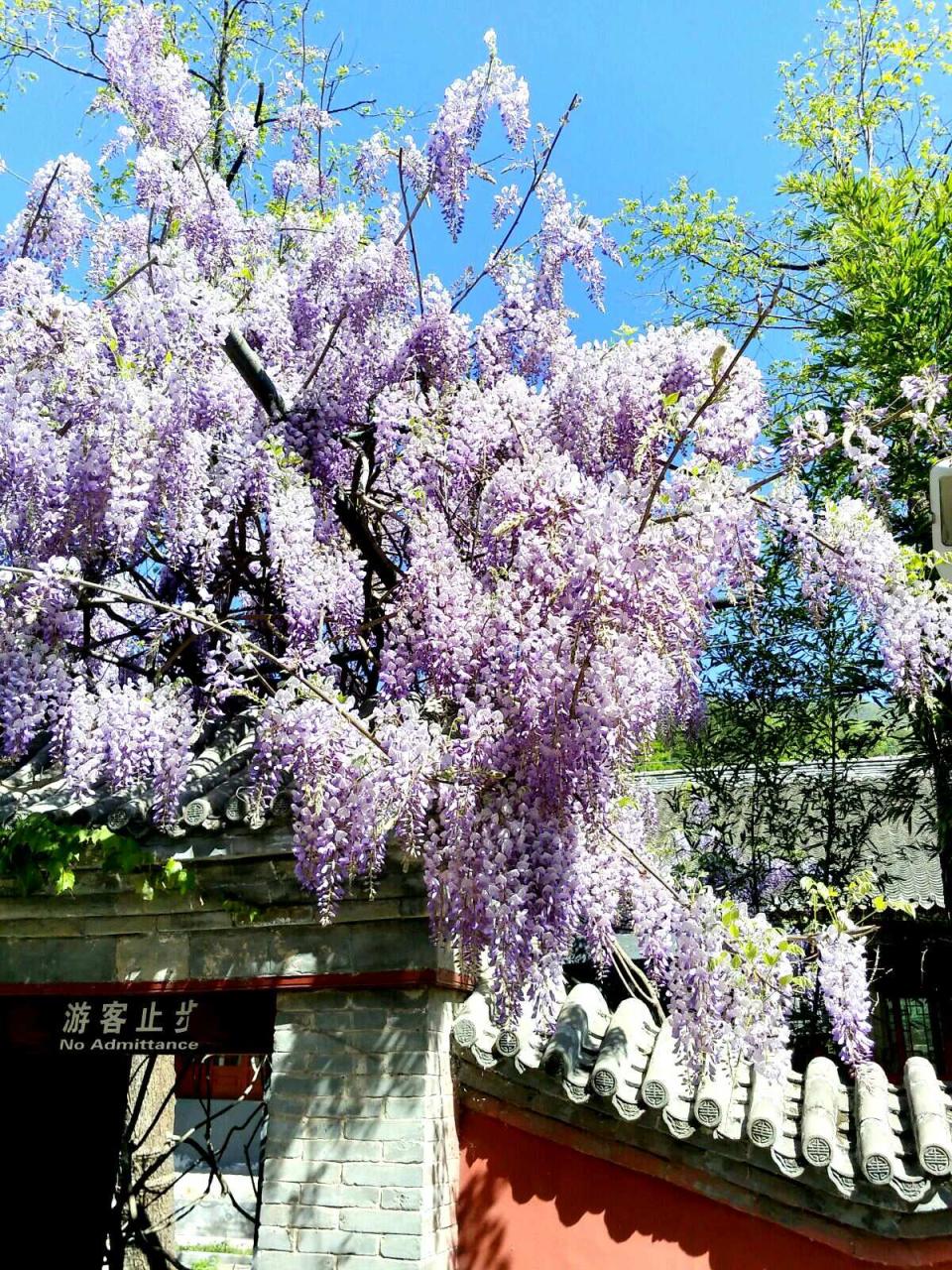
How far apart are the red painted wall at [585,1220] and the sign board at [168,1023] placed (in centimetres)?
100

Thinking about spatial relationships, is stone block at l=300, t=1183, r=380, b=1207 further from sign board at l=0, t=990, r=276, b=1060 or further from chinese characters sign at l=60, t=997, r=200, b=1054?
chinese characters sign at l=60, t=997, r=200, b=1054

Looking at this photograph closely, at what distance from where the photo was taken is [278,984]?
397cm

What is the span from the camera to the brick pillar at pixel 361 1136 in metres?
3.63

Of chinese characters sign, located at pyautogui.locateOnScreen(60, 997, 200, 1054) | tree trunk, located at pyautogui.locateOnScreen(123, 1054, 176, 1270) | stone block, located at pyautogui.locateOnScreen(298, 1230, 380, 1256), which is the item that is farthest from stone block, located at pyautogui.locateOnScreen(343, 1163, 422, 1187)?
tree trunk, located at pyautogui.locateOnScreen(123, 1054, 176, 1270)

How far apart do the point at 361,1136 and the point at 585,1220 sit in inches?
34.7

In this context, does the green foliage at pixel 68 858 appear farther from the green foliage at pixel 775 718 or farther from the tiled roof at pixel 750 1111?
the green foliage at pixel 775 718

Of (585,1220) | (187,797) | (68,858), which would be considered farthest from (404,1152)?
(68,858)

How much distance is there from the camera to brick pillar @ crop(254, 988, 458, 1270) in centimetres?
363

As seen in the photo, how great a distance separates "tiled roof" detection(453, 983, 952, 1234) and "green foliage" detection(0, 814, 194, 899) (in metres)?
1.28

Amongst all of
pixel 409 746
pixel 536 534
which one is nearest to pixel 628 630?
pixel 536 534

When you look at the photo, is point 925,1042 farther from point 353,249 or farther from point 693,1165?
point 353,249

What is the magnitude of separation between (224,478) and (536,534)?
1690 millimetres

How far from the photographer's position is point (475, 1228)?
3914 millimetres

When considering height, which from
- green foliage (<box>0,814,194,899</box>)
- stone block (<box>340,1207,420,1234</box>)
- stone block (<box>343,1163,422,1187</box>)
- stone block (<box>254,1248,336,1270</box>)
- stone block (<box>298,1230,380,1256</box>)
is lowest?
stone block (<box>254,1248,336,1270</box>)
